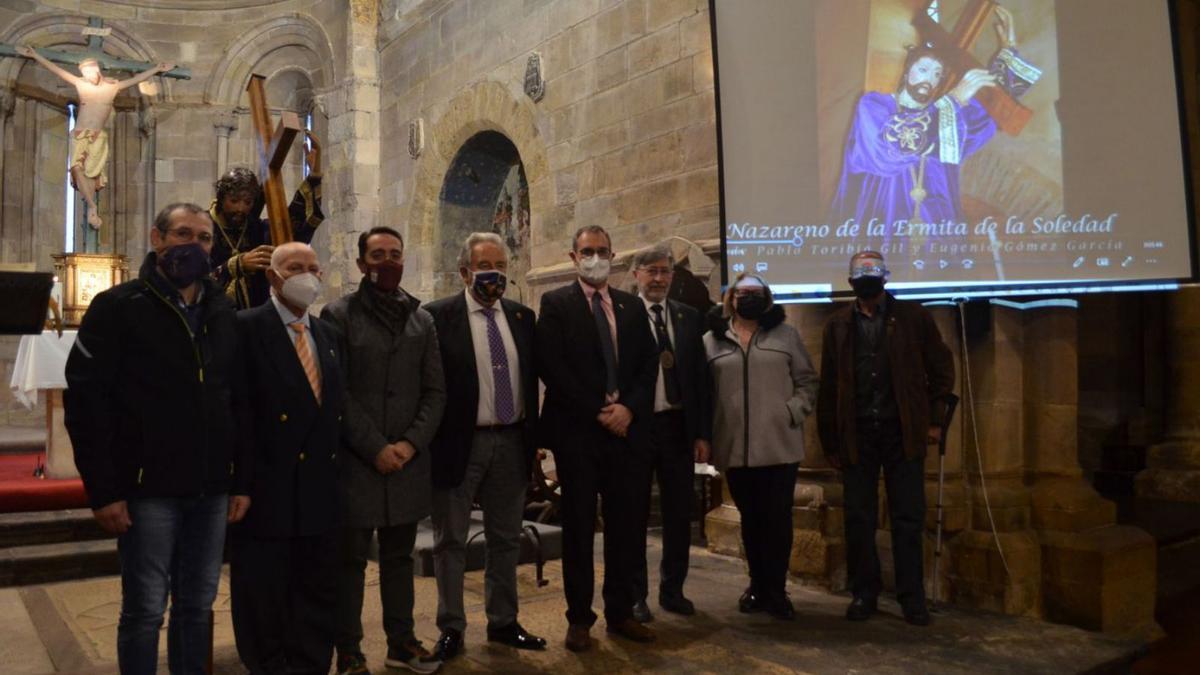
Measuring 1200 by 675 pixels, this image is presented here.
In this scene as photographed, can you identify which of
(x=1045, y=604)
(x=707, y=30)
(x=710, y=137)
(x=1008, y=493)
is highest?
(x=707, y=30)

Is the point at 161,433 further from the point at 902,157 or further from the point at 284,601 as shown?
the point at 902,157

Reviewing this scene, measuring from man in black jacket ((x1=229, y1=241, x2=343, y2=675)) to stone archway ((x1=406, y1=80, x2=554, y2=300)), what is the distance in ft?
15.2

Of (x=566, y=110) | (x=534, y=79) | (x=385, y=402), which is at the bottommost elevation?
(x=385, y=402)

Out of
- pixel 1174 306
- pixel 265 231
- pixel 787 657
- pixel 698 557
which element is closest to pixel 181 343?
pixel 265 231

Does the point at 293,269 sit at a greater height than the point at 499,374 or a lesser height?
greater

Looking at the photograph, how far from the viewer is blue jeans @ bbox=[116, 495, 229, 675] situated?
2.57 meters

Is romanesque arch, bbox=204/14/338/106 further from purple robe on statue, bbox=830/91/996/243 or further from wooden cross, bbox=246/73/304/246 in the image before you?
wooden cross, bbox=246/73/304/246

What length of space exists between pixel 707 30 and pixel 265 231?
3.32 meters

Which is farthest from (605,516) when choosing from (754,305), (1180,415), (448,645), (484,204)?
(484,204)

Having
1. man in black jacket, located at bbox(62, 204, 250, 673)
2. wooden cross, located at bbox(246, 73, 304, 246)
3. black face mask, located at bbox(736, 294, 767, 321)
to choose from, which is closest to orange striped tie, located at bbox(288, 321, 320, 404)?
man in black jacket, located at bbox(62, 204, 250, 673)

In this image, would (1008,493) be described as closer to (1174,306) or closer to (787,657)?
(787,657)

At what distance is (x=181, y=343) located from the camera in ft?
8.75

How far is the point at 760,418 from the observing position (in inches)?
166

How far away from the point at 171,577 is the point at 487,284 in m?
1.47
